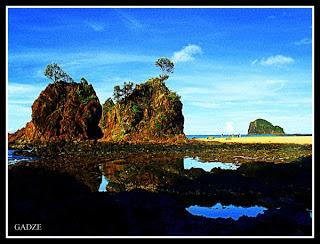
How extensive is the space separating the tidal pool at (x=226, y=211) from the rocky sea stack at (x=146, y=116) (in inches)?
1943

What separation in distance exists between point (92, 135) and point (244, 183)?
52.0 meters

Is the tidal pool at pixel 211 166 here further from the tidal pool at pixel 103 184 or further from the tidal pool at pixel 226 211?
the tidal pool at pixel 226 211

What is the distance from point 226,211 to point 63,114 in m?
53.5

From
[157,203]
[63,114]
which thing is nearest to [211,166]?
[157,203]

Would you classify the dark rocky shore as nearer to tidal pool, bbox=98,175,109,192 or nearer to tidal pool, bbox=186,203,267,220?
tidal pool, bbox=186,203,267,220

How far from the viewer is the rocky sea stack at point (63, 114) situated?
2419 inches

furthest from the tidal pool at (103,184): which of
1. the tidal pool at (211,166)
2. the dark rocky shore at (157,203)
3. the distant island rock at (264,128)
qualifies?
the distant island rock at (264,128)

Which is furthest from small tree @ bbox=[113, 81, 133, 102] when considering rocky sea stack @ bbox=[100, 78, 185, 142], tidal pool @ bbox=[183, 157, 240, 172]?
tidal pool @ bbox=[183, 157, 240, 172]

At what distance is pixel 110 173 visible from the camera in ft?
71.9

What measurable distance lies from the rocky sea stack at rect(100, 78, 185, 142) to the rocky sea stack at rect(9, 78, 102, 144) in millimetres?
7546

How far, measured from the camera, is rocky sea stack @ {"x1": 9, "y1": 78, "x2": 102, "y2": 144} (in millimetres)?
61438
